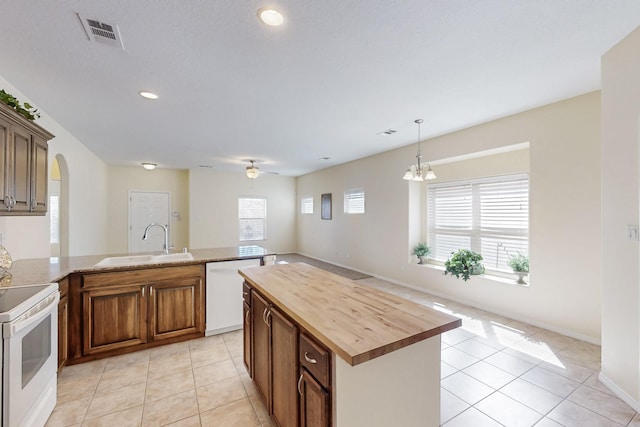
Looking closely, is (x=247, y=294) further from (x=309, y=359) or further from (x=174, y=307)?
(x=174, y=307)

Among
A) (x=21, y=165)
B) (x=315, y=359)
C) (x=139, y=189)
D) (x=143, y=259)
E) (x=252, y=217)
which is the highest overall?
(x=139, y=189)

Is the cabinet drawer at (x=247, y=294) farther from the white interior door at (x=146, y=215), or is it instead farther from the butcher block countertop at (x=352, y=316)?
the white interior door at (x=146, y=215)

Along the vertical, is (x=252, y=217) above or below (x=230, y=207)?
below

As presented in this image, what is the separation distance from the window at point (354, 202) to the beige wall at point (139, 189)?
4.67m

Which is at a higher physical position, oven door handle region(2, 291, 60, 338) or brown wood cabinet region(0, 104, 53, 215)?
brown wood cabinet region(0, 104, 53, 215)

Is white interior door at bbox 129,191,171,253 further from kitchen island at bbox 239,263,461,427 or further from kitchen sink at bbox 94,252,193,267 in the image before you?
kitchen island at bbox 239,263,461,427

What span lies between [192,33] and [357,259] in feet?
17.9

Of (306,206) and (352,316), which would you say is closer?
(352,316)

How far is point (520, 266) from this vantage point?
3576mm

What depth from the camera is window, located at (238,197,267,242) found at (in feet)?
27.3

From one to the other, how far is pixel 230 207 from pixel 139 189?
242cm

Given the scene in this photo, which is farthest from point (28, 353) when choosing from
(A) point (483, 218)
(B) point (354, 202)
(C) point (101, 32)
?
(B) point (354, 202)

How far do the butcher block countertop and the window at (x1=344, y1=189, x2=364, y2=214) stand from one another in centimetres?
445

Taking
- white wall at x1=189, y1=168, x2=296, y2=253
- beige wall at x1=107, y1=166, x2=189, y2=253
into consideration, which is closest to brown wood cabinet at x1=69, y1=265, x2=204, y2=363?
beige wall at x1=107, y1=166, x2=189, y2=253
